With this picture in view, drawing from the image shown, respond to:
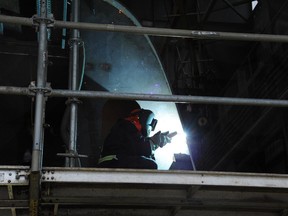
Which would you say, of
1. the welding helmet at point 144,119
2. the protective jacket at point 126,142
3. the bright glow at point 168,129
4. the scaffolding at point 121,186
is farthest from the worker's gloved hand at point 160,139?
the scaffolding at point 121,186

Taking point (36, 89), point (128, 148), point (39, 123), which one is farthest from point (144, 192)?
point (128, 148)

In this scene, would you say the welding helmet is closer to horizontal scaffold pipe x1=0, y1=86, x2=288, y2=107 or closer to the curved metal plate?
the curved metal plate

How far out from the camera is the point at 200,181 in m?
2.89

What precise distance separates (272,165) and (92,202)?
6.23 m

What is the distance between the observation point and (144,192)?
3115 millimetres

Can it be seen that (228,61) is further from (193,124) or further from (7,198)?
(7,198)

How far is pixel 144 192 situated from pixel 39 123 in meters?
0.83

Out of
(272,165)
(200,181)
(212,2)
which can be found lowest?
(200,181)

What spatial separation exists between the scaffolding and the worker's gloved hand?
4.55ft

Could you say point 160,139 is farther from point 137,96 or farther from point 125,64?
point 137,96

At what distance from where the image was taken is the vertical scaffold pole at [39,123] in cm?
272

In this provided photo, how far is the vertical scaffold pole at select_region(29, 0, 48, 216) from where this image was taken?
2723 mm

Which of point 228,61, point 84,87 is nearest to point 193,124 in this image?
point 228,61

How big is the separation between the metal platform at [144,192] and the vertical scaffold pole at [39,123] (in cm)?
6
